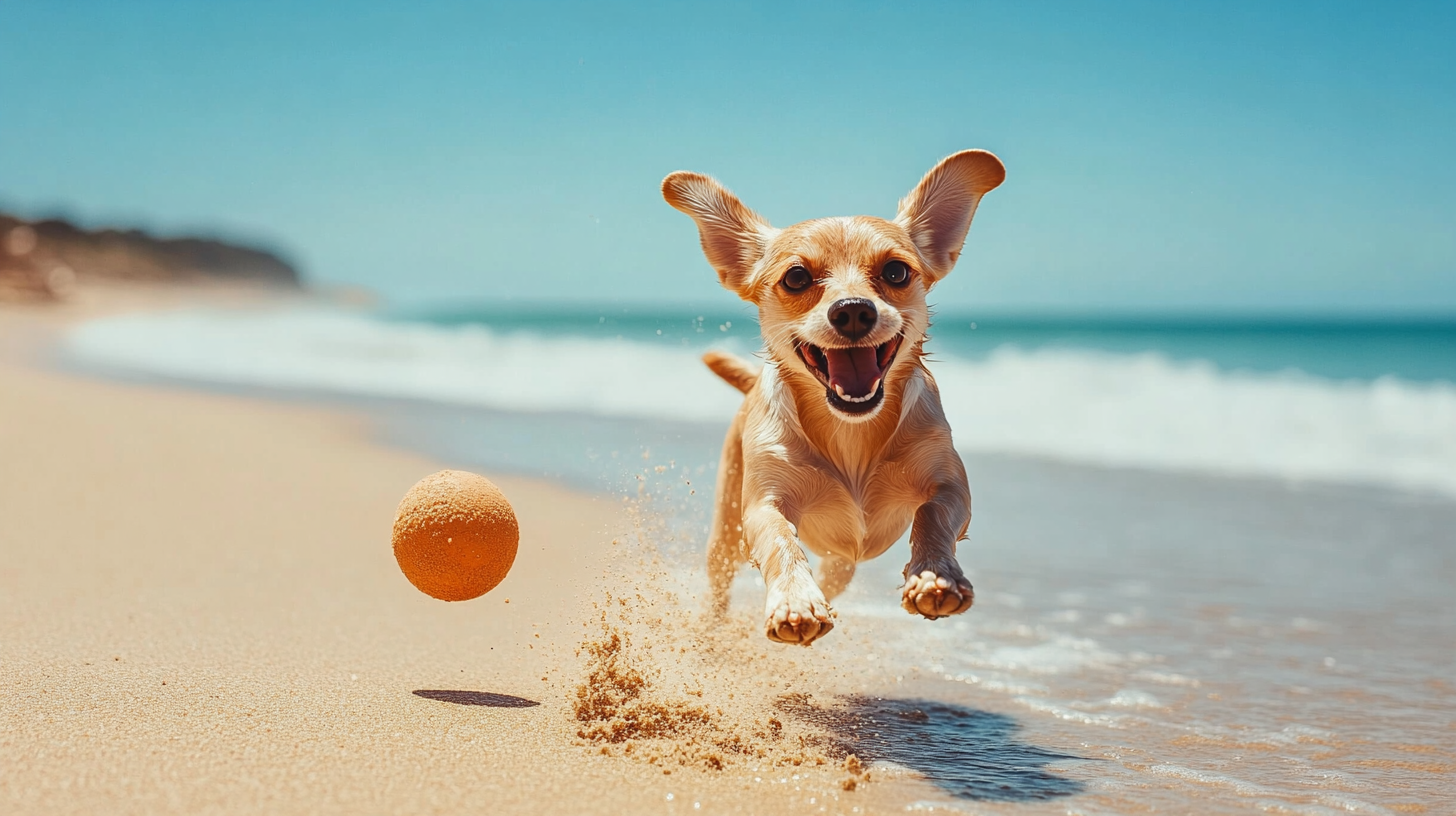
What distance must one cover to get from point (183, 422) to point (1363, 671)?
949cm

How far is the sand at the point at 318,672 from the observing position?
9.53ft

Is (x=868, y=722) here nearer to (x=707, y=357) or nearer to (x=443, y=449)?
(x=707, y=357)

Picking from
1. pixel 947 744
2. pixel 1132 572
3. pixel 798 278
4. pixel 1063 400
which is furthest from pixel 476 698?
pixel 1063 400

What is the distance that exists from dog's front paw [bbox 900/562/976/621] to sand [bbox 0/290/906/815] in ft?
1.79

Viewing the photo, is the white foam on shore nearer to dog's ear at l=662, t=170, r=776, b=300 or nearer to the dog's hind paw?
dog's ear at l=662, t=170, r=776, b=300

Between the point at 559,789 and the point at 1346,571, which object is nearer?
the point at 559,789

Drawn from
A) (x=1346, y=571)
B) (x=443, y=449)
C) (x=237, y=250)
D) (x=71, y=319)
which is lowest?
(x=1346, y=571)

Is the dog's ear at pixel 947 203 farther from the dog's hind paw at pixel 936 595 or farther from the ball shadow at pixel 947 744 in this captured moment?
the ball shadow at pixel 947 744

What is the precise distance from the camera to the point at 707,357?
5.00 m

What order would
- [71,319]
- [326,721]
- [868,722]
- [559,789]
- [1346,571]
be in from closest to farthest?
[559,789] → [326,721] → [868,722] → [1346,571] → [71,319]

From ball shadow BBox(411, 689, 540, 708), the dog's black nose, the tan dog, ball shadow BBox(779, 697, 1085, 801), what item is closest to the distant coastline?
ball shadow BBox(411, 689, 540, 708)

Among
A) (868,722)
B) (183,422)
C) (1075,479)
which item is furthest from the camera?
(183,422)

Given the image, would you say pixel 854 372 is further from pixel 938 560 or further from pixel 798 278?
pixel 938 560

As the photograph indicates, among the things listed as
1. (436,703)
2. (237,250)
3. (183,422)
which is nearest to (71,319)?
(183,422)
